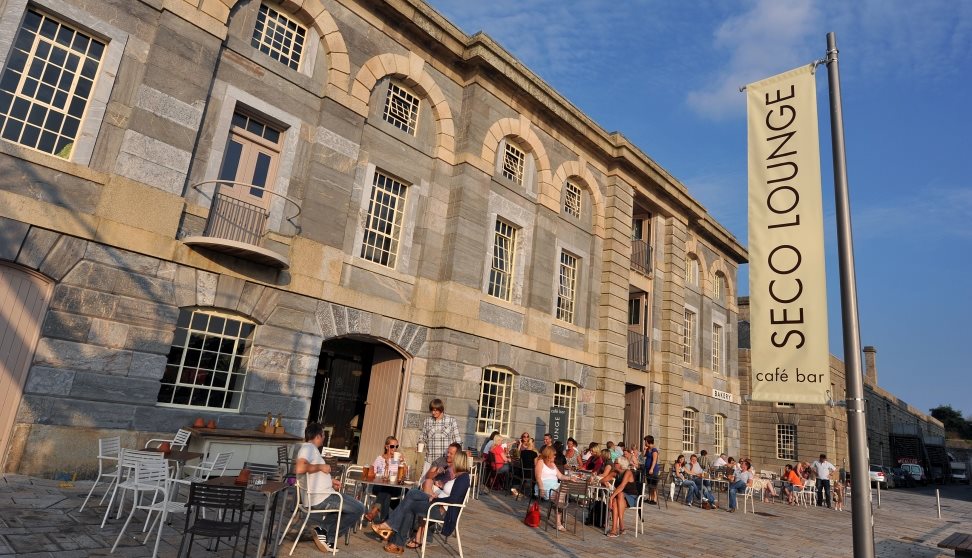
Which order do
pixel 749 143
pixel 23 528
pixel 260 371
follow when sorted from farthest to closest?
pixel 260 371, pixel 23 528, pixel 749 143

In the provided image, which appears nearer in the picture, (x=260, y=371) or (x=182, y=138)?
(x=182, y=138)

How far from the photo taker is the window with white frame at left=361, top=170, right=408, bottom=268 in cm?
1252

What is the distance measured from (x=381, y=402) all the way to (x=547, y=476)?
5.02m

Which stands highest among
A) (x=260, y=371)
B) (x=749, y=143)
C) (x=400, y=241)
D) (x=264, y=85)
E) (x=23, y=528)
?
(x=264, y=85)

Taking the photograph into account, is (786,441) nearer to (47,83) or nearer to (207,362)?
(207,362)

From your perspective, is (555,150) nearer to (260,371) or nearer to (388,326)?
(388,326)

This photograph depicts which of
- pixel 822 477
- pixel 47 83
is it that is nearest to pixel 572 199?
pixel 822 477

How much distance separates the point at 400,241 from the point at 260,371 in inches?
171

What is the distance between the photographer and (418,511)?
22.4 feet

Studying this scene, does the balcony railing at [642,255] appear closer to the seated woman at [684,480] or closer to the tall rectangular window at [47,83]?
the seated woman at [684,480]

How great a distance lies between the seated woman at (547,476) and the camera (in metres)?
9.11

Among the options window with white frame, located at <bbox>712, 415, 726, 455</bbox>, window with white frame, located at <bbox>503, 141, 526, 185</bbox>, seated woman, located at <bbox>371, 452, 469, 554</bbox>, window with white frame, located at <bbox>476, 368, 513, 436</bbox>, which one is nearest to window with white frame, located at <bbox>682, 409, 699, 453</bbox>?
window with white frame, located at <bbox>712, 415, 726, 455</bbox>

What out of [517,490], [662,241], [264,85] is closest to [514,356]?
[517,490]

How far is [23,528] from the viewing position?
5656 mm
